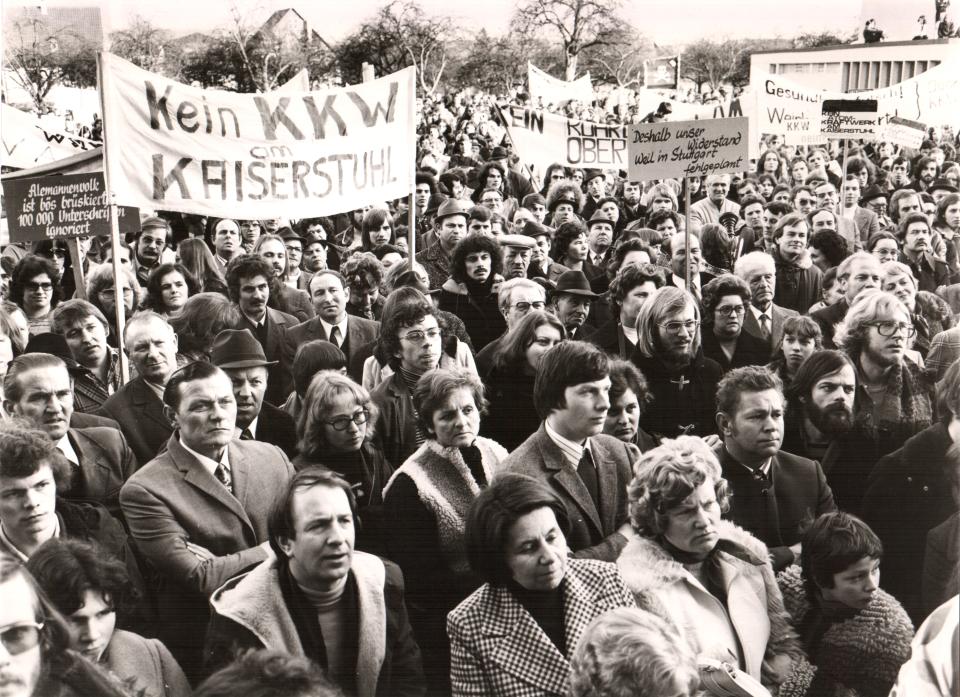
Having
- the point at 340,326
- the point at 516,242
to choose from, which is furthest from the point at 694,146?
the point at 340,326

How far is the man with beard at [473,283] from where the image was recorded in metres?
5.02

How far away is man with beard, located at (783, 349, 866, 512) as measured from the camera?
3.45 m

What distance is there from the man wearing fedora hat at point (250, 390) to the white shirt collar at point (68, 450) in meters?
0.50

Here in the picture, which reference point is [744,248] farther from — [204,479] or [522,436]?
[204,479]

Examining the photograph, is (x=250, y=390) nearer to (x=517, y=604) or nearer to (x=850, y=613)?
(x=517, y=604)

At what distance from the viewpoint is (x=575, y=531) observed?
2.99 metres

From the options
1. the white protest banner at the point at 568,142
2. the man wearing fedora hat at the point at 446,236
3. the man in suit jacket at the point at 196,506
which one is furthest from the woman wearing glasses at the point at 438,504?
the white protest banner at the point at 568,142

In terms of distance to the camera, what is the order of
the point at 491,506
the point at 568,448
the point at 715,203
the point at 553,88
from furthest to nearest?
the point at 553,88 → the point at 715,203 → the point at 568,448 → the point at 491,506

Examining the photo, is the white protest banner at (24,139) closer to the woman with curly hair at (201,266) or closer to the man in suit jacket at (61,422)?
the woman with curly hair at (201,266)

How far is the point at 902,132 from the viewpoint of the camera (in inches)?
366

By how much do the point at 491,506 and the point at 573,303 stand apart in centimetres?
230

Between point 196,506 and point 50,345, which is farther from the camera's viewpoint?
point 50,345

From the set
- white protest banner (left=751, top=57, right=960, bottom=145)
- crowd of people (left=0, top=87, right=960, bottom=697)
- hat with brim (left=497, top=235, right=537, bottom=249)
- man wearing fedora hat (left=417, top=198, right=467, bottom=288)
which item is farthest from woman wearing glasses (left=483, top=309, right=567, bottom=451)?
white protest banner (left=751, top=57, right=960, bottom=145)

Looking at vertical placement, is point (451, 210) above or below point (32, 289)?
above
